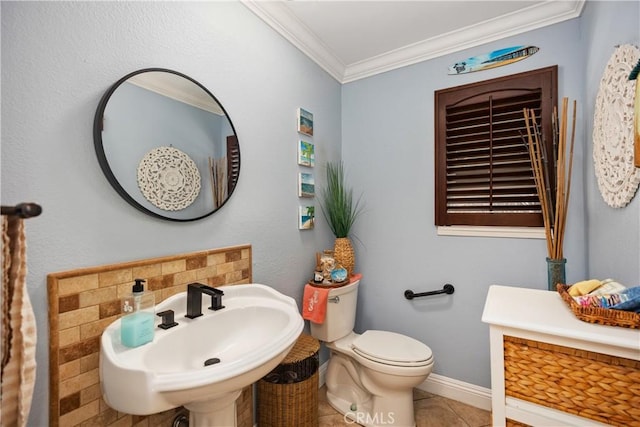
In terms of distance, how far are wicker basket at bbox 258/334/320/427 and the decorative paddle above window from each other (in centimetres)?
127

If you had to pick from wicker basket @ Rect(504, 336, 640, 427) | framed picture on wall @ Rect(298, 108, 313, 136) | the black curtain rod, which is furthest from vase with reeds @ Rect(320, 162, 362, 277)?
the black curtain rod

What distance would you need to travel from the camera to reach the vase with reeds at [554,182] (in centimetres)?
144

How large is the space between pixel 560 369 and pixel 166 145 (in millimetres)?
1567

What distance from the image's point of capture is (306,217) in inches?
75.7

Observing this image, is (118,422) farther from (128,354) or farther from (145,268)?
(145,268)

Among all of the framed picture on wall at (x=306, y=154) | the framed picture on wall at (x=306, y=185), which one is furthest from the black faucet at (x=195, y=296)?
the framed picture on wall at (x=306, y=154)

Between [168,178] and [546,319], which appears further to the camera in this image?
[168,178]

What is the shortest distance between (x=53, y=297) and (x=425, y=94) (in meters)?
2.25

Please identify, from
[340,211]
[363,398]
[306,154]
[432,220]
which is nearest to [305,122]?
[306,154]

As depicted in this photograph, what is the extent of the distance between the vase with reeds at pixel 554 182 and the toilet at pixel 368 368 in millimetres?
836

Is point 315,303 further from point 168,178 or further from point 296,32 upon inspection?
point 296,32

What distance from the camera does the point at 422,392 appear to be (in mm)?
2014

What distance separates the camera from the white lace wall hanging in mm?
949

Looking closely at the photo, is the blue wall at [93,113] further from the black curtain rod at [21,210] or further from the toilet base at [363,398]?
the toilet base at [363,398]
